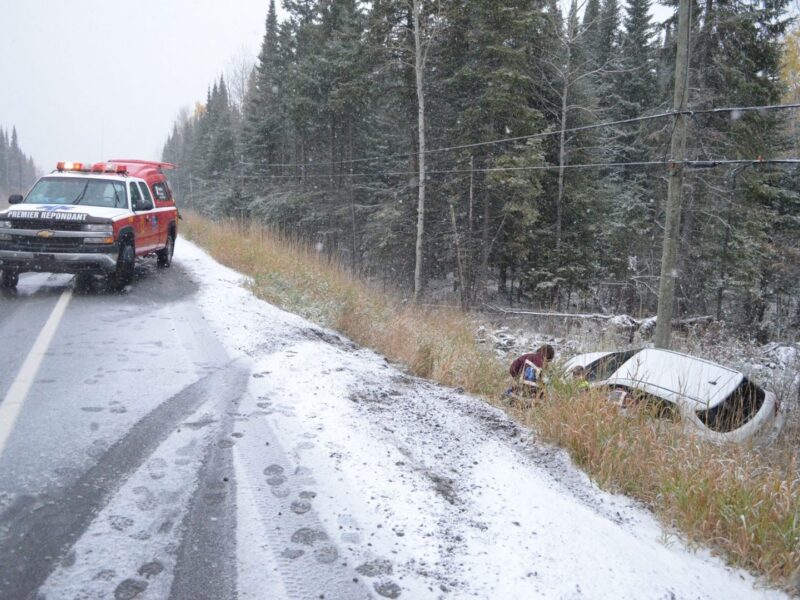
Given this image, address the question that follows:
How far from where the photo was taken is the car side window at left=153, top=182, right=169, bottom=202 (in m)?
12.3

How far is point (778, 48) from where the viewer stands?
61.6ft

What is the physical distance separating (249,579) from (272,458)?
1.26 m

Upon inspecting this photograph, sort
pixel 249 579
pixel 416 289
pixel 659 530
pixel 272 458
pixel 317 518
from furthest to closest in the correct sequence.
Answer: pixel 416 289 < pixel 272 458 < pixel 659 530 < pixel 317 518 < pixel 249 579

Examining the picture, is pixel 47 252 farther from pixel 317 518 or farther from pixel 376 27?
pixel 376 27

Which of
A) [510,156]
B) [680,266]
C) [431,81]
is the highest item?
[431,81]

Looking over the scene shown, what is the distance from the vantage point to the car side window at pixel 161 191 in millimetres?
12342

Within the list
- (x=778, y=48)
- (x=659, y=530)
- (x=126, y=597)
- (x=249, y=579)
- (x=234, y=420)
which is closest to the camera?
(x=126, y=597)

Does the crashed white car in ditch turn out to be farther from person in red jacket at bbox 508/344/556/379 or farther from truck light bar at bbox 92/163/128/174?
truck light bar at bbox 92/163/128/174

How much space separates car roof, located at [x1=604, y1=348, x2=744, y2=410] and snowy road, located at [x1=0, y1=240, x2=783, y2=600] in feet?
6.19

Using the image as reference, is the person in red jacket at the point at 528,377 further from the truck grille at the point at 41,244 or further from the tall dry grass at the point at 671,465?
the truck grille at the point at 41,244

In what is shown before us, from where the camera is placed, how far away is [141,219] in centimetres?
1028

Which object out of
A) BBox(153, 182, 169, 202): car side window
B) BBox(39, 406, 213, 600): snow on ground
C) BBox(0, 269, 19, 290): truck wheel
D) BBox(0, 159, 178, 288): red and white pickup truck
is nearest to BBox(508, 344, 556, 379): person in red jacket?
BBox(39, 406, 213, 600): snow on ground

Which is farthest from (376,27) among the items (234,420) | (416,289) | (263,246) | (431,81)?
(234,420)

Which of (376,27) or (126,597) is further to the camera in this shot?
(376,27)
